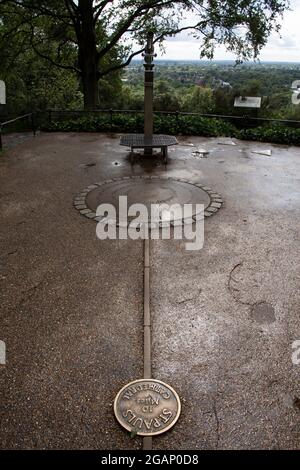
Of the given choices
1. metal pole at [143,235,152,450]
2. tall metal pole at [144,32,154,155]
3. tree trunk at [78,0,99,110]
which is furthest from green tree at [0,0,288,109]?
metal pole at [143,235,152,450]

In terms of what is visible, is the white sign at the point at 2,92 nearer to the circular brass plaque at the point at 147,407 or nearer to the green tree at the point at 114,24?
the green tree at the point at 114,24

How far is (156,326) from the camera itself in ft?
11.9

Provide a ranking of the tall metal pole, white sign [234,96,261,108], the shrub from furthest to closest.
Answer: white sign [234,96,261,108] < the shrub < the tall metal pole

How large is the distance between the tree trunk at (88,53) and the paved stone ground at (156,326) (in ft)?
34.1

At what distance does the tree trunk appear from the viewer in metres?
14.1

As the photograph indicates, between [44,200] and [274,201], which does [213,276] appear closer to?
[274,201]

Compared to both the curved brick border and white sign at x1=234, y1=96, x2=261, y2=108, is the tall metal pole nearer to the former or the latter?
the curved brick border

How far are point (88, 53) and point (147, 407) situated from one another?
15448 millimetres

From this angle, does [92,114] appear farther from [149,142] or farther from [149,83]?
[149,142]

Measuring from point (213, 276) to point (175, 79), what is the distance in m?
29.2

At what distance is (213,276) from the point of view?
4531 millimetres

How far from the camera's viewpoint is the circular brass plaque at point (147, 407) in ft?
8.58

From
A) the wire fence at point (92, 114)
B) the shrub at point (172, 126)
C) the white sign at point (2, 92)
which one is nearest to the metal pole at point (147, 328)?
the shrub at point (172, 126)

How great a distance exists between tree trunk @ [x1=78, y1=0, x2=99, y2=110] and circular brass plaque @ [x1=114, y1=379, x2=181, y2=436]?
14767 mm
